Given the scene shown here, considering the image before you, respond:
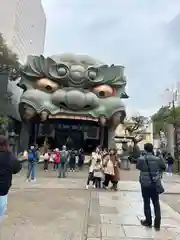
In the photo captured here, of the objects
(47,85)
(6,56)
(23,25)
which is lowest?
(47,85)


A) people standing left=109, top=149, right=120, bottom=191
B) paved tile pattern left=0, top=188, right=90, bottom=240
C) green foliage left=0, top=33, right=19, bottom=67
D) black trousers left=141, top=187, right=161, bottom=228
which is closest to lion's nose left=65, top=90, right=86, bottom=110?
green foliage left=0, top=33, right=19, bottom=67

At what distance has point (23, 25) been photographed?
65.2m

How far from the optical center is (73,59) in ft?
124

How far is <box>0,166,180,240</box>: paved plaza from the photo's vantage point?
553cm

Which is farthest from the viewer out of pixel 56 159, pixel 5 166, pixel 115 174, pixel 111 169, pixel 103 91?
pixel 103 91

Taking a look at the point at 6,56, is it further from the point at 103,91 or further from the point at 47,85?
the point at 103,91

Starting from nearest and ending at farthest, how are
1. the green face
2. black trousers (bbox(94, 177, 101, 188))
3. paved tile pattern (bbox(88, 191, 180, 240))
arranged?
paved tile pattern (bbox(88, 191, 180, 240)), black trousers (bbox(94, 177, 101, 188)), the green face

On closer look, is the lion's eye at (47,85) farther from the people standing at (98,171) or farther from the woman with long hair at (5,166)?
the woman with long hair at (5,166)

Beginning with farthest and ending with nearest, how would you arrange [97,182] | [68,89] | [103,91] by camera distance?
[103,91]
[68,89]
[97,182]

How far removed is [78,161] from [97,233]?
777 inches

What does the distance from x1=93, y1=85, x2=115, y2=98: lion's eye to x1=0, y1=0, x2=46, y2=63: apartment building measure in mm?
15026

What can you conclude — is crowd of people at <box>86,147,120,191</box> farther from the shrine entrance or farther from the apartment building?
the apartment building

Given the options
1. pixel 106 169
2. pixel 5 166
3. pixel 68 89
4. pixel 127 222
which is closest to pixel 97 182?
pixel 106 169

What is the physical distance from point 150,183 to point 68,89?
30.3 metres
